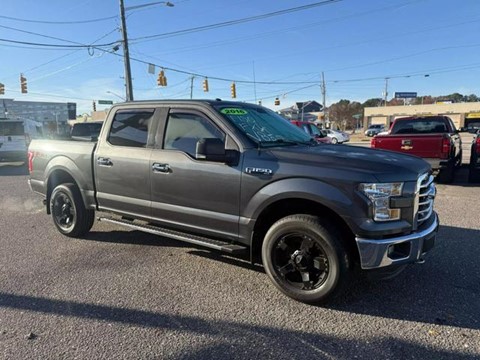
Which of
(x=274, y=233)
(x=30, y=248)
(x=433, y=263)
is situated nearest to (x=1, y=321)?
(x=30, y=248)

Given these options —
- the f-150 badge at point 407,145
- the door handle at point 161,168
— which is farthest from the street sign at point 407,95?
the door handle at point 161,168

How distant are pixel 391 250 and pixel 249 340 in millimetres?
1408

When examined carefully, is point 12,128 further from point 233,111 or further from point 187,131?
point 233,111

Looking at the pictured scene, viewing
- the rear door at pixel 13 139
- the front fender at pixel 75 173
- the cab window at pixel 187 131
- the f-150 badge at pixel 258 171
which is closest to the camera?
the f-150 badge at pixel 258 171

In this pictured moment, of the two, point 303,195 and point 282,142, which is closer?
point 303,195

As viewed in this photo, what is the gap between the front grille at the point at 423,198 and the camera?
11.6 feet

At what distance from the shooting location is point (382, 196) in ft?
11.0

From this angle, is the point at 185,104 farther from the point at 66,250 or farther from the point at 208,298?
the point at 66,250

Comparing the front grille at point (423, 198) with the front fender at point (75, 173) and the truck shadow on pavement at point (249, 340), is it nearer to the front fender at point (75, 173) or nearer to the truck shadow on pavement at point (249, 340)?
the truck shadow on pavement at point (249, 340)

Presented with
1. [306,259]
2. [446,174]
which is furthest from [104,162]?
[446,174]

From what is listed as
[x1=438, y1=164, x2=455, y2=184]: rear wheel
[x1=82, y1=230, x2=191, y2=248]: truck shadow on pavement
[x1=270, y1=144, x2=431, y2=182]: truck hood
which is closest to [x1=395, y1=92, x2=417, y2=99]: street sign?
[x1=438, y1=164, x2=455, y2=184]: rear wheel

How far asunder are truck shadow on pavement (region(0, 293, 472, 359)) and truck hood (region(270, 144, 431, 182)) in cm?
132

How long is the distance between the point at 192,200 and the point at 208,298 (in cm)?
105

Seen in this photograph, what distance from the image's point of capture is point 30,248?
214 inches
